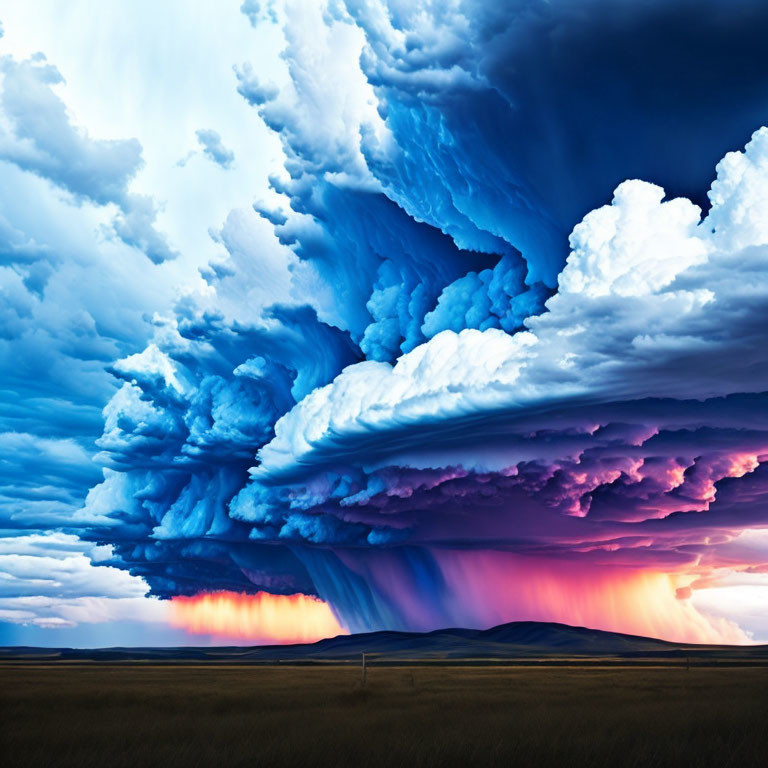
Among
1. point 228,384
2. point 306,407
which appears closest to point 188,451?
point 228,384

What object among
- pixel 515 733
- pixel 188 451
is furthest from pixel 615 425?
pixel 188 451

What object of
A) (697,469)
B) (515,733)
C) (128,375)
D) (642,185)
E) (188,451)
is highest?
(128,375)

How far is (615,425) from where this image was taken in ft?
162

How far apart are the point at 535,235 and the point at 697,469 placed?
21.7 m

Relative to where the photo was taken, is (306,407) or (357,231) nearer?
(357,231)

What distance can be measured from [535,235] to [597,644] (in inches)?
5504

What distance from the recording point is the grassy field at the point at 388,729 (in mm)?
14430

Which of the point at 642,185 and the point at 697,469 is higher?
the point at 642,185

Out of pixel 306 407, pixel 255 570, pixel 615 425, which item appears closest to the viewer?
pixel 615 425

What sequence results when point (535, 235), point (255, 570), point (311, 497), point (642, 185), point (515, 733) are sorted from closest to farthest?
point (515, 733) → point (642, 185) → point (535, 235) → point (311, 497) → point (255, 570)

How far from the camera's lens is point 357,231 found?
5459 cm

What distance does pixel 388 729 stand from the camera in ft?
64.1

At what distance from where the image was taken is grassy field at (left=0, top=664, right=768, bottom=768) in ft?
47.3

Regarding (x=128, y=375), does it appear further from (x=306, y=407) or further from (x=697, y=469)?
(x=697, y=469)
